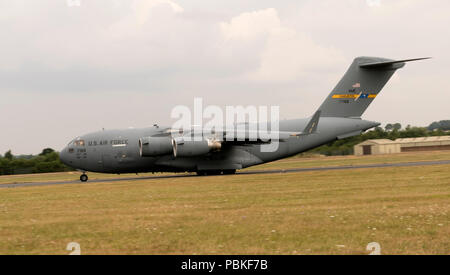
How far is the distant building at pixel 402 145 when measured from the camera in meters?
94.8

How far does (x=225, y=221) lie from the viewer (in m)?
12.8

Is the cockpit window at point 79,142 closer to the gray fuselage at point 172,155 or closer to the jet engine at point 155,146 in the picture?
the gray fuselage at point 172,155

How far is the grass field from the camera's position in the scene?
9656 millimetres

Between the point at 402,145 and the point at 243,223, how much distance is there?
9186cm

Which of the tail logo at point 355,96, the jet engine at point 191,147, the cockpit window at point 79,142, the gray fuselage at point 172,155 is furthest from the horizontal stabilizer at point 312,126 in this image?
the cockpit window at point 79,142

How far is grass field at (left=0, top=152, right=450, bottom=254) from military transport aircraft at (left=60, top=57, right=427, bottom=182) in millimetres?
14820

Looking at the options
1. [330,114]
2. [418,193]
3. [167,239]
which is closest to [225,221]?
[167,239]

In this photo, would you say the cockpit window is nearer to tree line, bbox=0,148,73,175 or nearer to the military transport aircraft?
the military transport aircraft

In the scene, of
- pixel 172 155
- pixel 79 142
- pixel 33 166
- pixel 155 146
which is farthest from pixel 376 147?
pixel 79 142

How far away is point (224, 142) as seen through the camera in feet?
117

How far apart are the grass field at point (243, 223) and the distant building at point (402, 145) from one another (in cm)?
7694
